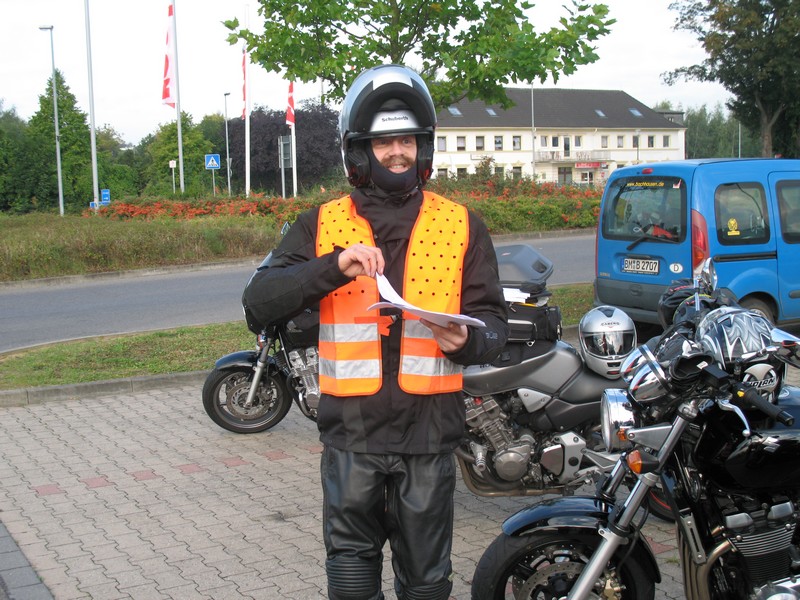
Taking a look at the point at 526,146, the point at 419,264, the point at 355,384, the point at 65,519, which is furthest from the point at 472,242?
the point at 526,146

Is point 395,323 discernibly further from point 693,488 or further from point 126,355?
point 126,355

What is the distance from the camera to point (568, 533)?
3.09 m

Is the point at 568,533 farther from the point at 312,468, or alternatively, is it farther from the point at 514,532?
the point at 312,468

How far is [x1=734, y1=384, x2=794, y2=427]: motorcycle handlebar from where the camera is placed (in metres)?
2.58

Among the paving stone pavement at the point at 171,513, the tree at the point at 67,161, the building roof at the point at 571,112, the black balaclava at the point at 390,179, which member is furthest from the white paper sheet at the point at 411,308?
the building roof at the point at 571,112

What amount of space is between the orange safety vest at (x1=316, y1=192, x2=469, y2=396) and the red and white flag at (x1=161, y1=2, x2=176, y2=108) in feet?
88.4

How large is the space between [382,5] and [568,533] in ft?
23.7

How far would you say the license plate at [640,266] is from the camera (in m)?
8.88

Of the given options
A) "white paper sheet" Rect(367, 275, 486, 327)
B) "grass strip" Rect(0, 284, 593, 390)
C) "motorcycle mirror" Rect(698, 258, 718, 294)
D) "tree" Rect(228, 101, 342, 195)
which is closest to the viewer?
"white paper sheet" Rect(367, 275, 486, 327)

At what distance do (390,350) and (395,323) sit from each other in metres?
0.08

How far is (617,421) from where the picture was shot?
294 centimetres

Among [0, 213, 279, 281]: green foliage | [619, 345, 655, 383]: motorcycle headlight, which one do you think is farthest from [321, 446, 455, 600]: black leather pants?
[0, 213, 279, 281]: green foliage

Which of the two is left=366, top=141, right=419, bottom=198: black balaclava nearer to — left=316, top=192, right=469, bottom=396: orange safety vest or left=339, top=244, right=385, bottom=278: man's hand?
left=316, top=192, right=469, bottom=396: orange safety vest

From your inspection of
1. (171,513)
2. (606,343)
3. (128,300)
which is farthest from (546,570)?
(128,300)
